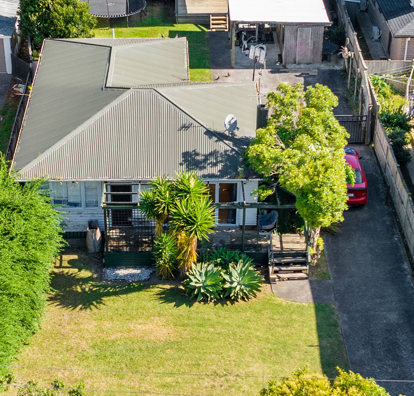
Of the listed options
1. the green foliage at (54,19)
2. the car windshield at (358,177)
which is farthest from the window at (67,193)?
the green foliage at (54,19)

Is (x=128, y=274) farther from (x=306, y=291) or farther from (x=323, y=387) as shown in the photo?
(x=323, y=387)

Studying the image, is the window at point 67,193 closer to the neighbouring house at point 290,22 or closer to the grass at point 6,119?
the grass at point 6,119

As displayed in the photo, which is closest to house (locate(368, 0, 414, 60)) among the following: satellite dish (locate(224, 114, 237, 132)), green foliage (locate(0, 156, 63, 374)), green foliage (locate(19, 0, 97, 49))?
satellite dish (locate(224, 114, 237, 132))

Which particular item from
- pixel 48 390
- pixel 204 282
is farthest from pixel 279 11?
pixel 48 390

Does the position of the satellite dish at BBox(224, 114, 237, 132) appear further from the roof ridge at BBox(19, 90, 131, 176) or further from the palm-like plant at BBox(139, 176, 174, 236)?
the roof ridge at BBox(19, 90, 131, 176)

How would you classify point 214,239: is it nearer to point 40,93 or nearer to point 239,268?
point 239,268
